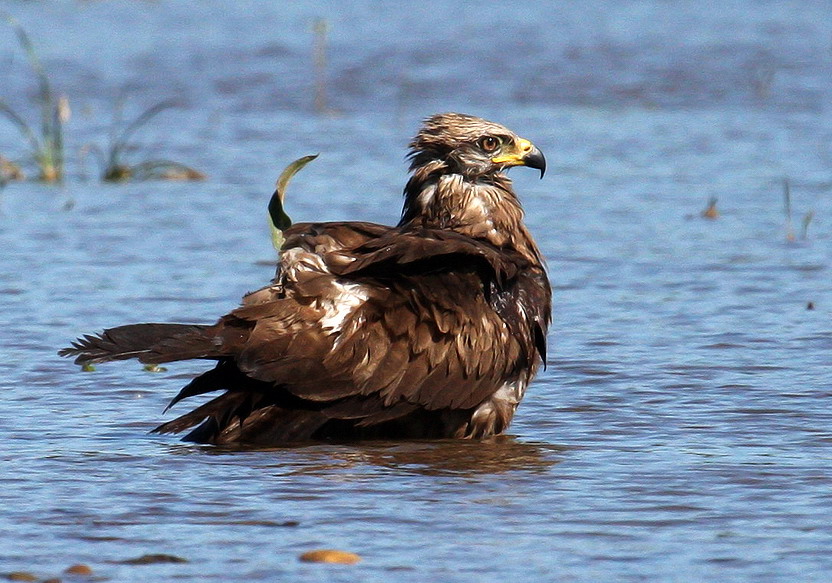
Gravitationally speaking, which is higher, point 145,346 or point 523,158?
point 523,158

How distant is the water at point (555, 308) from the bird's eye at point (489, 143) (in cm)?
104

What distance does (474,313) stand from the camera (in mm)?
5977

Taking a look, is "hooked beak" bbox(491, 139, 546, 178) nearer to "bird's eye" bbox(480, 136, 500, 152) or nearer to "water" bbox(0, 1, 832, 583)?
"bird's eye" bbox(480, 136, 500, 152)

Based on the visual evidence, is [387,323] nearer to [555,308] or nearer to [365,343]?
[365,343]

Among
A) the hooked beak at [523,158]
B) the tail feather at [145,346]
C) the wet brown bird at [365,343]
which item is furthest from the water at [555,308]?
the hooked beak at [523,158]

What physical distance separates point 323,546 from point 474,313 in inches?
58.1

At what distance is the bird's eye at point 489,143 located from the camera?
6617mm

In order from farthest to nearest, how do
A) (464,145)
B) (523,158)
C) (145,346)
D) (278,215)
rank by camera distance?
(523,158) < (464,145) < (278,215) < (145,346)

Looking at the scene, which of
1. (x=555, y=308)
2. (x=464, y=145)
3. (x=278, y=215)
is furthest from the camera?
(x=555, y=308)

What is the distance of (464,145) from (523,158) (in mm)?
277

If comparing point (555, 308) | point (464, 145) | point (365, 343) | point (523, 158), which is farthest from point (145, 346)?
point (555, 308)

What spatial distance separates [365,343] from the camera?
580cm

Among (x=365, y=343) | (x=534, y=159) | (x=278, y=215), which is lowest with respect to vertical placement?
(x=365, y=343)

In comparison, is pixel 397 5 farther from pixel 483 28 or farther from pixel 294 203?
pixel 294 203
